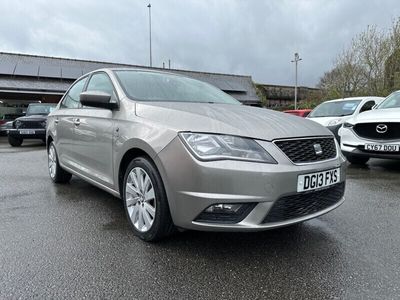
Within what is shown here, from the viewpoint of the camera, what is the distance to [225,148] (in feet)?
7.87

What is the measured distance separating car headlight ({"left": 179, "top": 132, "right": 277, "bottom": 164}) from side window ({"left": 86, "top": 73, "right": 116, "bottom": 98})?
1338 mm

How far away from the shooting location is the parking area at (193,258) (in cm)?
219

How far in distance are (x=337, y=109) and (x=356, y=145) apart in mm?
3024

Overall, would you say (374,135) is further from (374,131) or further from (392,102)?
(392,102)

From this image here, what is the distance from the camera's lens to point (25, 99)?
21422 mm

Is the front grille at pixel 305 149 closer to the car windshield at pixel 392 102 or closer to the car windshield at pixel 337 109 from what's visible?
the car windshield at pixel 392 102

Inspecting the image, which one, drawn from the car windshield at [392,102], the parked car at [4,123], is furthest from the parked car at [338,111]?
the parked car at [4,123]

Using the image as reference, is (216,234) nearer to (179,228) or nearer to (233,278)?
(179,228)

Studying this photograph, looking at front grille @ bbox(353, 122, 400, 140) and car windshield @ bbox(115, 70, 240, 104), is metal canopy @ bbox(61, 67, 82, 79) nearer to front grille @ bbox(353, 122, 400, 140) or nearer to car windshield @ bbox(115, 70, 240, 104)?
front grille @ bbox(353, 122, 400, 140)

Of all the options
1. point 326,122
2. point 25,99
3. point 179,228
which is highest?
point 25,99

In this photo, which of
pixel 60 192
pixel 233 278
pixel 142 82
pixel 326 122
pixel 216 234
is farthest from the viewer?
→ pixel 326 122

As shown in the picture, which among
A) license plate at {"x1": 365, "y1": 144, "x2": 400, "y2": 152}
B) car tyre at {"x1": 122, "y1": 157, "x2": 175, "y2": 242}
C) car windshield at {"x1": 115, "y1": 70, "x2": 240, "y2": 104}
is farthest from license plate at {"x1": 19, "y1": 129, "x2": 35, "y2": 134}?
license plate at {"x1": 365, "y1": 144, "x2": 400, "y2": 152}

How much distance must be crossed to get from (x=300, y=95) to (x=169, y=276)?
129ft

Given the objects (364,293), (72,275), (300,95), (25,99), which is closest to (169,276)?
(72,275)
